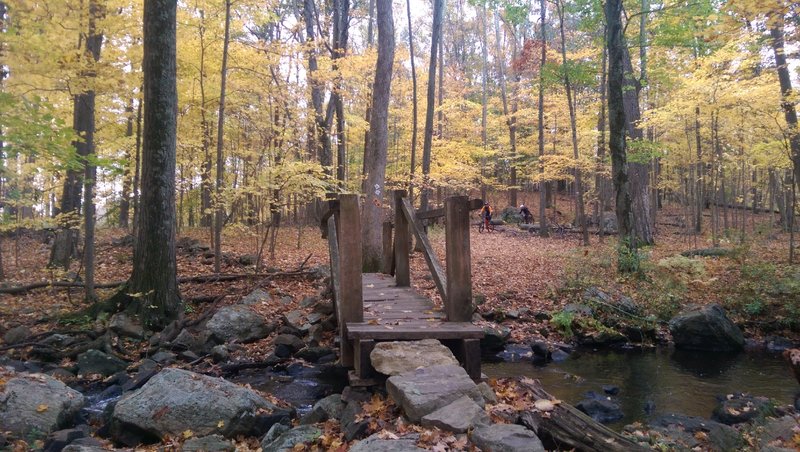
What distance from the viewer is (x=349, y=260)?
5.55m

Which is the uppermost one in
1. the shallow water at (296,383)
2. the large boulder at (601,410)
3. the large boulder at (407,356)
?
the large boulder at (407,356)

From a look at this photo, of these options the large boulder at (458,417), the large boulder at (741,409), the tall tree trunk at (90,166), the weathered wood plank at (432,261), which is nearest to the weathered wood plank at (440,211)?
the weathered wood plank at (432,261)

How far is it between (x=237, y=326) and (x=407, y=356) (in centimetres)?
523

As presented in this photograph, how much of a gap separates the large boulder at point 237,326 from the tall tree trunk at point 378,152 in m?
3.09

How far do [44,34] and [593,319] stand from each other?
13.0 m

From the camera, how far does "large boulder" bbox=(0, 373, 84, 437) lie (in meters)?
4.77

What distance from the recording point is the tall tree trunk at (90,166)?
9.44m

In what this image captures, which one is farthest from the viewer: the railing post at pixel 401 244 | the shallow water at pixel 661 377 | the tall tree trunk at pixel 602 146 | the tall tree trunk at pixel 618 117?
the tall tree trunk at pixel 602 146

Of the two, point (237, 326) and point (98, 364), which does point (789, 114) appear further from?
point (98, 364)

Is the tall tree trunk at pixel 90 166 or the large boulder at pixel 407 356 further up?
the tall tree trunk at pixel 90 166

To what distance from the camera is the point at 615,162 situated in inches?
505

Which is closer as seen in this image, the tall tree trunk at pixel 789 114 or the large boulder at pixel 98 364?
the large boulder at pixel 98 364

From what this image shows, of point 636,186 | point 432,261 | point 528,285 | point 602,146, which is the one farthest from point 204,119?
point 602,146

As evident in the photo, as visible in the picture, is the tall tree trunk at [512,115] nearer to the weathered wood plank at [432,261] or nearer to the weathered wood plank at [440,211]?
the weathered wood plank at [440,211]
